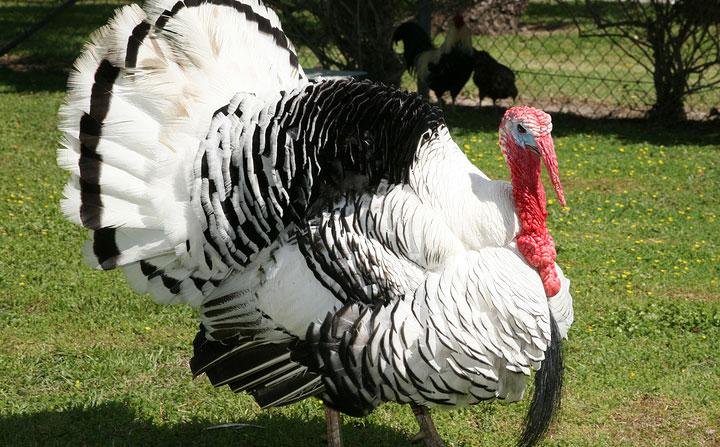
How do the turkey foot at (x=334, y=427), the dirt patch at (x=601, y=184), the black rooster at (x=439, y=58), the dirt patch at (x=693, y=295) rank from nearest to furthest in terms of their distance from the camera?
the turkey foot at (x=334, y=427) < the dirt patch at (x=693, y=295) < the dirt patch at (x=601, y=184) < the black rooster at (x=439, y=58)

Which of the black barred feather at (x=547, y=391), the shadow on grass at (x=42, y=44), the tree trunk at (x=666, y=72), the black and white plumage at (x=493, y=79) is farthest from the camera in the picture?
the shadow on grass at (x=42, y=44)

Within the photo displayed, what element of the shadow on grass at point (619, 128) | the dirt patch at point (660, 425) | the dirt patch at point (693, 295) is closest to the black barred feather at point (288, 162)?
the dirt patch at point (660, 425)

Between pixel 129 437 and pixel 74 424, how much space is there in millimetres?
270

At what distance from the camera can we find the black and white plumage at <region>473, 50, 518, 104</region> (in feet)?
37.0

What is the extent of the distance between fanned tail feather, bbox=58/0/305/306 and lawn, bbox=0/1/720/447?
98 cm

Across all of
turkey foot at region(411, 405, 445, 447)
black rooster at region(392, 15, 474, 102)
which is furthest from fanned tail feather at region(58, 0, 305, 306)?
black rooster at region(392, 15, 474, 102)

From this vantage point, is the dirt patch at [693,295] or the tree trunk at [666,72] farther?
the tree trunk at [666,72]

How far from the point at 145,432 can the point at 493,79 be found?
759cm

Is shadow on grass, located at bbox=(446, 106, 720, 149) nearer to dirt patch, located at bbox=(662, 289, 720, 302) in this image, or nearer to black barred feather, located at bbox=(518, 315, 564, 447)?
dirt patch, located at bbox=(662, 289, 720, 302)

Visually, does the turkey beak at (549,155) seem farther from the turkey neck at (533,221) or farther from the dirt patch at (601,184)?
the dirt patch at (601,184)

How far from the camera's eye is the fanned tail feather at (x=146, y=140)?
386 cm

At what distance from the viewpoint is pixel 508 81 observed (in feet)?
36.9

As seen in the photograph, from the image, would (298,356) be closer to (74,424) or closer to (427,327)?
(427,327)

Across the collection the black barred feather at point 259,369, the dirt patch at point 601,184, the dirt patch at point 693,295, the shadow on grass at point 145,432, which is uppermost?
the black barred feather at point 259,369
